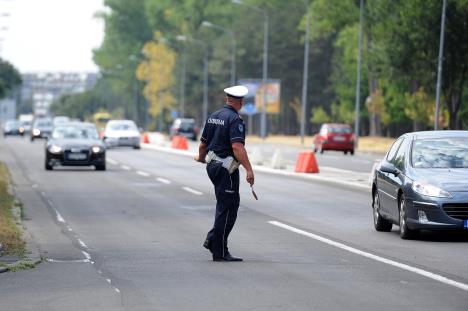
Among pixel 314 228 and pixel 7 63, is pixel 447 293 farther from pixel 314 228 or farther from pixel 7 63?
pixel 7 63

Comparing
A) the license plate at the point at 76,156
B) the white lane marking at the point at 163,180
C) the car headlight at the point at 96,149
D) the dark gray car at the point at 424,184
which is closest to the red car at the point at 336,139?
the car headlight at the point at 96,149

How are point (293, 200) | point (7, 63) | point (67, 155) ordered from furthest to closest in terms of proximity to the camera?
1. point (7, 63)
2. point (67, 155)
3. point (293, 200)

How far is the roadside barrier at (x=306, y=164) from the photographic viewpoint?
39500 millimetres

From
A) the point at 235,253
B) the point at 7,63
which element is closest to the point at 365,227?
the point at 235,253

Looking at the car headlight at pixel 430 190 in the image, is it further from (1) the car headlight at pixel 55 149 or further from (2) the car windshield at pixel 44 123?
(2) the car windshield at pixel 44 123

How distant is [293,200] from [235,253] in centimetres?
1132

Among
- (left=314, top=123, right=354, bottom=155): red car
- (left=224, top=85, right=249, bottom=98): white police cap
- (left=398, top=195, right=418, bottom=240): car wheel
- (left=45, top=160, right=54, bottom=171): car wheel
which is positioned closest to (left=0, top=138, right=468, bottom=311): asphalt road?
(left=398, top=195, right=418, bottom=240): car wheel

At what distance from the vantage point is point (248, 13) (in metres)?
125

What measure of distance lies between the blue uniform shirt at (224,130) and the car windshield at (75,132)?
90.3ft

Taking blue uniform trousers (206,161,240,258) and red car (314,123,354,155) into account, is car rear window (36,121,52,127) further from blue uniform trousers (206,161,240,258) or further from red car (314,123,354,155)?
blue uniform trousers (206,161,240,258)

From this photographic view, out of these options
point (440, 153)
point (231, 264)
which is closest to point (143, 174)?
point (440, 153)

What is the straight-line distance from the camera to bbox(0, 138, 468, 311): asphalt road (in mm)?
10977

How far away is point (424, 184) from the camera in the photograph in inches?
669

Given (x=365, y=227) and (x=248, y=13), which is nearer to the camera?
(x=365, y=227)
